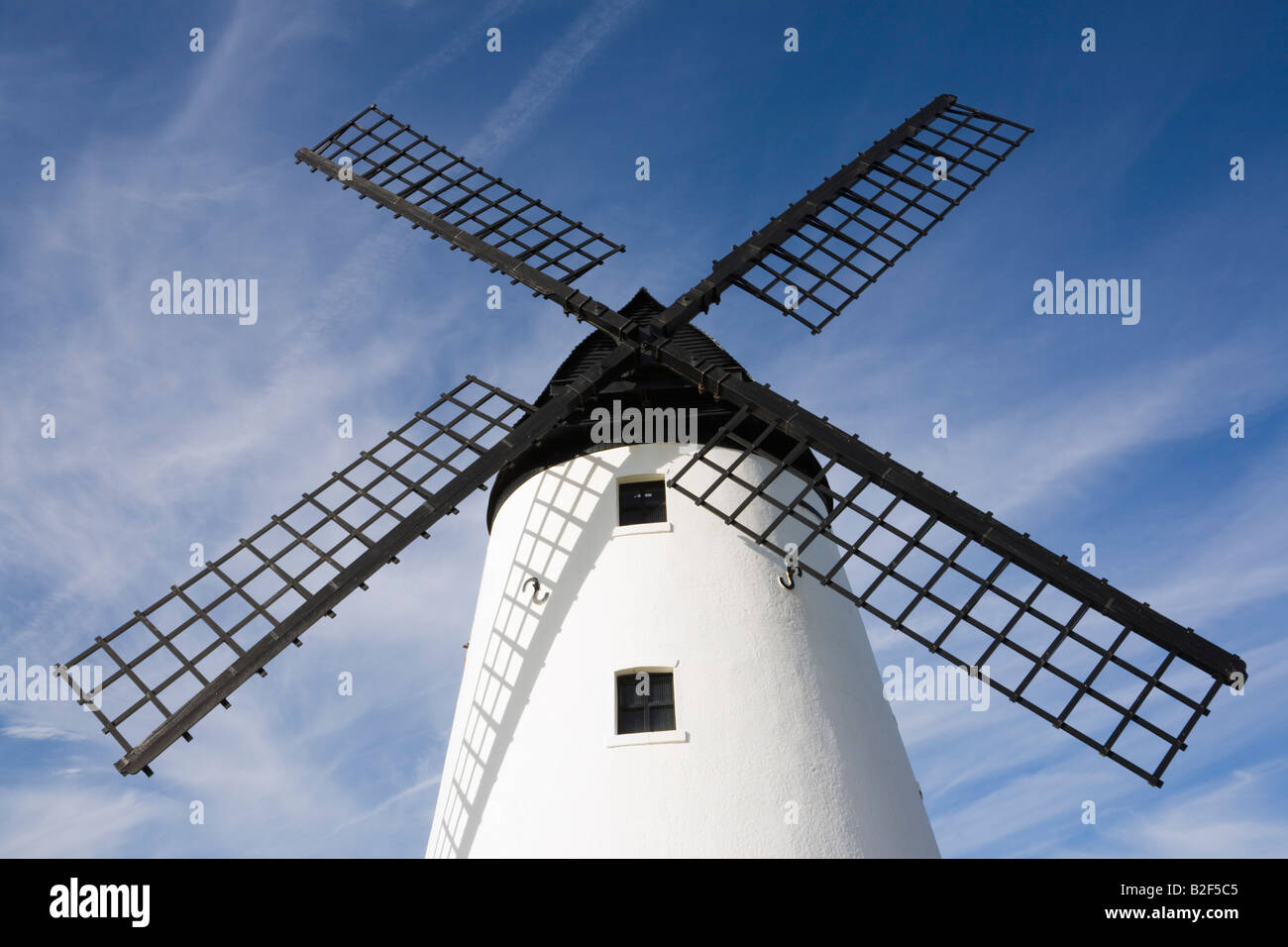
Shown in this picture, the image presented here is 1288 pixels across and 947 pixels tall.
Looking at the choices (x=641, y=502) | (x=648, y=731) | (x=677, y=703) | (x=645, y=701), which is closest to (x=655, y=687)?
(x=645, y=701)

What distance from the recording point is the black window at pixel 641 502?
891 centimetres

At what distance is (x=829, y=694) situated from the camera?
8016mm

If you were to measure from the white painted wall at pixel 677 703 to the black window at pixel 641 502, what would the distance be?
5.8 inches

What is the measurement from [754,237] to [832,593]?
422 centimetres

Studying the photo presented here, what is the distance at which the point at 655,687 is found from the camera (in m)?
7.86

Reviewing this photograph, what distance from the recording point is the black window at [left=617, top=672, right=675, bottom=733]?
303 inches

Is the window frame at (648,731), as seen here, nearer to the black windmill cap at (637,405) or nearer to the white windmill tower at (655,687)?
the white windmill tower at (655,687)

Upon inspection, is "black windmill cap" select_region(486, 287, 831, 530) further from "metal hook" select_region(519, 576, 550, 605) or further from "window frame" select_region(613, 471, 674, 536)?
"metal hook" select_region(519, 576, 550, 605)

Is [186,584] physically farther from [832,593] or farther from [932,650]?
[932,650]

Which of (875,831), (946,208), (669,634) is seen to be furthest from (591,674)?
(946,208)

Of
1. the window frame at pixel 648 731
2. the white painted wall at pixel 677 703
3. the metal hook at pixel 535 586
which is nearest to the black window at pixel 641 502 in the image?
the white painted wall at pixel 677 703

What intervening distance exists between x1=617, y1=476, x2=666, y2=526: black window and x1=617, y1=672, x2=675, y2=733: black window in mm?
1605

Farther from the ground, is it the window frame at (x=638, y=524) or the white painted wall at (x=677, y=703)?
the window frame at (x=638, y=524)
